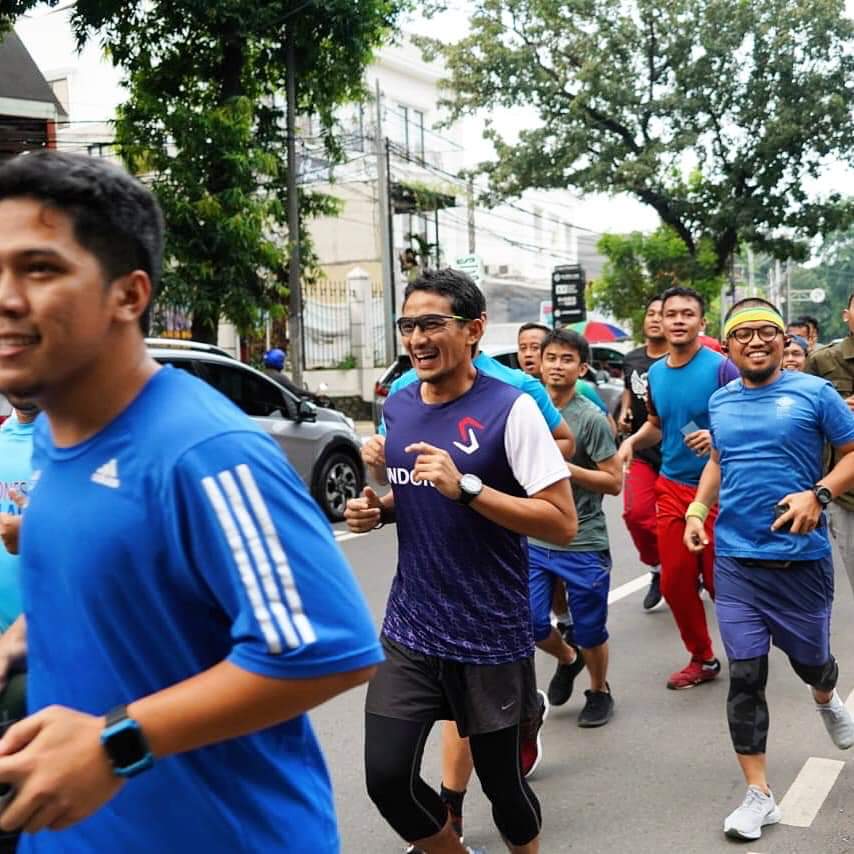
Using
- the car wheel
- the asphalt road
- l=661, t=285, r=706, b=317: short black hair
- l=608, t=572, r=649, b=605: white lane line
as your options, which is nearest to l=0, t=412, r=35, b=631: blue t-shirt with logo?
the asphalt road

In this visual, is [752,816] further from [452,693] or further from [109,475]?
[109,475]

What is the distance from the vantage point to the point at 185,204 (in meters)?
14.8

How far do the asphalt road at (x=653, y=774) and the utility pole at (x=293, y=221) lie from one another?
11.5m

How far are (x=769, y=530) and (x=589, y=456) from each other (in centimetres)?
128

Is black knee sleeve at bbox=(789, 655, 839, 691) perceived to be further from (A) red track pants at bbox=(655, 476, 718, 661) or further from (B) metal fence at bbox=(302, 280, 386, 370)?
(B) metal fence at bbox=(302, 280, 386, 370)

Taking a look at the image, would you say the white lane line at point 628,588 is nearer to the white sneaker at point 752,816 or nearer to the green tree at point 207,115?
the white sneaker at point 752,816

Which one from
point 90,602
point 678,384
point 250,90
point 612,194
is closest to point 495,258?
point 612,194

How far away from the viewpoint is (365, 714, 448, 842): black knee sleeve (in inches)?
125

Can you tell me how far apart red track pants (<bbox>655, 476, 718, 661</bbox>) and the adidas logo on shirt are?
15.2 feet

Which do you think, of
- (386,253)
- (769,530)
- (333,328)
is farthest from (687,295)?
(333,328)

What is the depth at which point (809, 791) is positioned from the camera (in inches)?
177

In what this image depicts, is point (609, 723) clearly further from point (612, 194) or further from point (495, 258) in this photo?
point (495, 258)

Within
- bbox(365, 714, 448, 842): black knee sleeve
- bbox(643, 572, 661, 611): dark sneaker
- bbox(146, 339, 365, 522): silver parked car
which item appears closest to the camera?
bbox(365, 714, 448, 842): black knee sleeve

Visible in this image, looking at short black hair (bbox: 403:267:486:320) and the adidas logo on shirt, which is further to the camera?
short black hair (bbox: 403:267:486:320)
